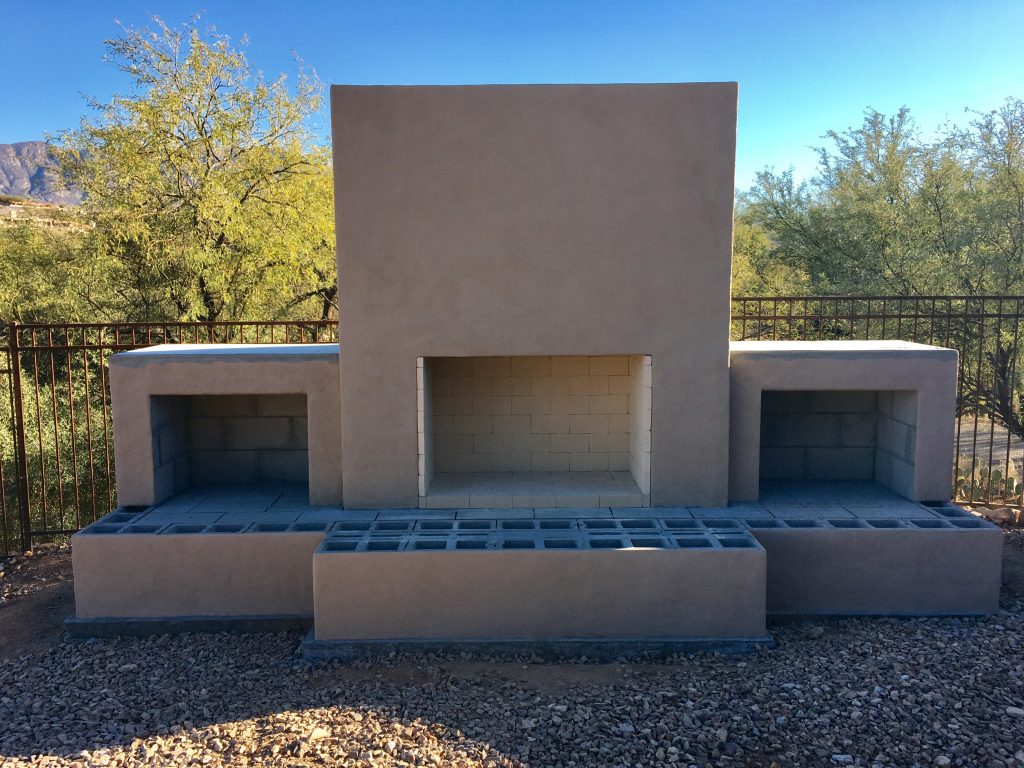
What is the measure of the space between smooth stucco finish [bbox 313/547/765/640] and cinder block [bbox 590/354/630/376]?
7.45ft

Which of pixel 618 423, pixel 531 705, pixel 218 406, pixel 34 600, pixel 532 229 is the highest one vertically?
pixel 532 229

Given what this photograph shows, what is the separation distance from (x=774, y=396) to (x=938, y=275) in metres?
8.31

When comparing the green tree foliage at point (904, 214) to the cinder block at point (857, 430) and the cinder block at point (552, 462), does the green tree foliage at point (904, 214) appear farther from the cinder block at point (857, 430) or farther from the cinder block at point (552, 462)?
the cinder block at point (552, 462)

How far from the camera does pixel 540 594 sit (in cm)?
522

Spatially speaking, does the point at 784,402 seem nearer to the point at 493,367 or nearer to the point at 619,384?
the point at 619,384

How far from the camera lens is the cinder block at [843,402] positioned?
7.12 metres

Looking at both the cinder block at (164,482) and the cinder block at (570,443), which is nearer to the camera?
the cinder block at (164,482)

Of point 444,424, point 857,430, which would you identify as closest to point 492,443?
point 444,424

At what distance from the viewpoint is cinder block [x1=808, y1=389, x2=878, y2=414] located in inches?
281

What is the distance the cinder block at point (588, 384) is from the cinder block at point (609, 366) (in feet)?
0.20

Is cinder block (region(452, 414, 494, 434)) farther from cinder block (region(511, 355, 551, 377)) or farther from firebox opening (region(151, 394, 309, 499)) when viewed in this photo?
firebox opening (region(151, 394, 309, 499))

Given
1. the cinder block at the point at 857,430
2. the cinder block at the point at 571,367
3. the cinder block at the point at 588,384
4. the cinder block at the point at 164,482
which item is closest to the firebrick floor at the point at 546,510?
the cinder block at the point at 164,482

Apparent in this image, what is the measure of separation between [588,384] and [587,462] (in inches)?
30.7

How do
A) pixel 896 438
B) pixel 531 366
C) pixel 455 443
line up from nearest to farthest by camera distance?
pixel 896 438
pixel 531 366
pixel 455 443
